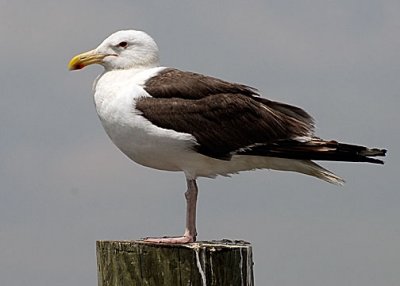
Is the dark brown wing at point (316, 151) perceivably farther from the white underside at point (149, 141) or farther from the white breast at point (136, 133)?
the white breast at point (136, 133)

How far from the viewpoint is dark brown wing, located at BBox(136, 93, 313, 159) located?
10445 mm

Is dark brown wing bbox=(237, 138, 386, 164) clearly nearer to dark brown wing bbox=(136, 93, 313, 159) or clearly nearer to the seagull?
the seagull

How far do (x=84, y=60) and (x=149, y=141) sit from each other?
1544 millimetres

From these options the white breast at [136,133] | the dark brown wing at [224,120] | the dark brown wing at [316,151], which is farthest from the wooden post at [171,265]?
the dark brown wing at [316,151]

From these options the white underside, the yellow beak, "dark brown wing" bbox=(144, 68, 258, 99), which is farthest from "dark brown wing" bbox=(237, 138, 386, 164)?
the yellow beak

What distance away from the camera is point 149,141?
1015 cm

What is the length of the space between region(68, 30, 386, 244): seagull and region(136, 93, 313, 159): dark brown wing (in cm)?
1

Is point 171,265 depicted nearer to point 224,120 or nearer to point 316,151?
point 316,151

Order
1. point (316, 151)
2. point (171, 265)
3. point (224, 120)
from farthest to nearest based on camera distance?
point (224, 120) < point (316, 151) < point (171, 265)

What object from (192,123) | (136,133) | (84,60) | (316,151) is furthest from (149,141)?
(316,151)

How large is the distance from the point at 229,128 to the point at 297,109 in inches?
40.7

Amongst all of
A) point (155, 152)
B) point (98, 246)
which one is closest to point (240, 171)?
point (155, 152)

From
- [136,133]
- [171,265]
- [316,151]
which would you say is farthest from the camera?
[316,151]

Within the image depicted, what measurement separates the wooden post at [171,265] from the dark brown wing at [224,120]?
9.42 ft
